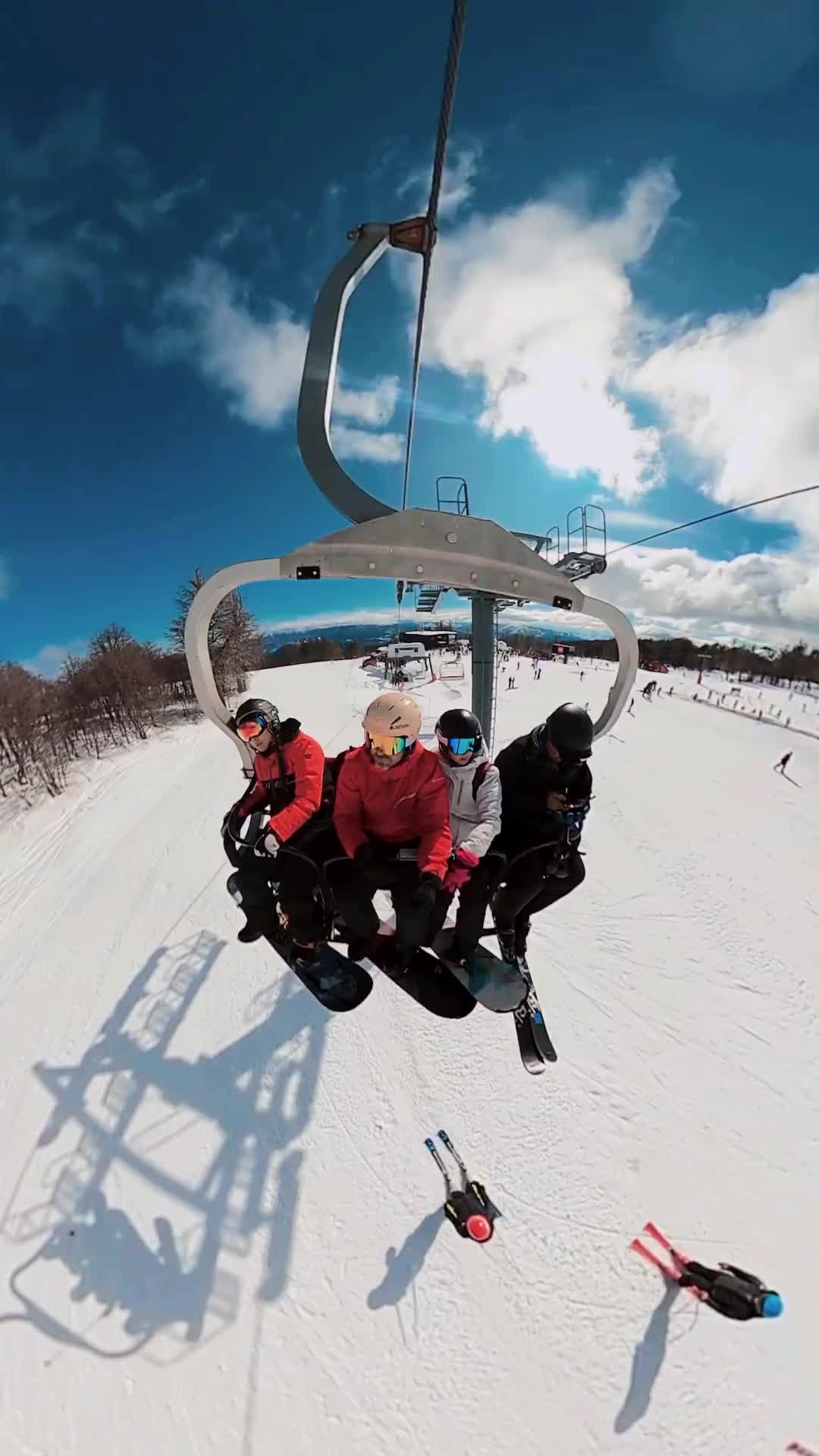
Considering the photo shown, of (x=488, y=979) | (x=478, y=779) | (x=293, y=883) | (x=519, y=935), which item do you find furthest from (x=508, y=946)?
(x=293, y=883)

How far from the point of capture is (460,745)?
11.3ft

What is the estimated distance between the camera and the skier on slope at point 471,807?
346 centimetres

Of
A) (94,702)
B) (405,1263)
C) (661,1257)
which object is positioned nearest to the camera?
(405,1263)

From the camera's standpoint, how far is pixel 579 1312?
220 inches

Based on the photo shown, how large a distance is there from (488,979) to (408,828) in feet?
4.93

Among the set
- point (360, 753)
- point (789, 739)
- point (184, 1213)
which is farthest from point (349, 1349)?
point (789, 739)

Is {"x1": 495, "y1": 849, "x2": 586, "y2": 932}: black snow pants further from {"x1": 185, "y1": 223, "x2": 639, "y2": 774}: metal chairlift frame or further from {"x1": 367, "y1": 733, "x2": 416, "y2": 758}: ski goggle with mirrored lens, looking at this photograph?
{"x1": 367, "y1": 733, "x2": 416, "y2": 758}: ski goggle with mirrored lens

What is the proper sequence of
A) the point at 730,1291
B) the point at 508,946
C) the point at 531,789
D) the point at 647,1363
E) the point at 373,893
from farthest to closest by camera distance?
the point at 647,1363
the point at 730,1291
the point at 508,946
the point at 531,789
the point at 373,893

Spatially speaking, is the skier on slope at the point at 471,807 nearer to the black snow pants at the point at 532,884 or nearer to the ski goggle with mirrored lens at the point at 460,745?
the ski goggle with mirrored lens at the point at 460,745

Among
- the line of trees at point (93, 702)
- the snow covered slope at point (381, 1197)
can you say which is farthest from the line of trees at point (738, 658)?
the snow covered slope at point (381, 1197)

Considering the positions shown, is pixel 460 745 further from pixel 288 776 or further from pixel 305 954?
pixel 305 954

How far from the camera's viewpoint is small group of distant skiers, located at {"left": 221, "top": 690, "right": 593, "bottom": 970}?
3234mm

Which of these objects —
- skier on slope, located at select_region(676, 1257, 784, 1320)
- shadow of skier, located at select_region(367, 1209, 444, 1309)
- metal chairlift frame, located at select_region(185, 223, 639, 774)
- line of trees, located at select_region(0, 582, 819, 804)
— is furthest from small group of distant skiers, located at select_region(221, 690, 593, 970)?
line of trees, located at select_region(0, 582, 819, 804)

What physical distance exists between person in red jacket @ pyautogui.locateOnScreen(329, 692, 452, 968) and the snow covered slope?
511 cm
